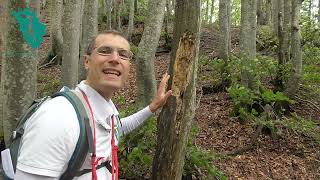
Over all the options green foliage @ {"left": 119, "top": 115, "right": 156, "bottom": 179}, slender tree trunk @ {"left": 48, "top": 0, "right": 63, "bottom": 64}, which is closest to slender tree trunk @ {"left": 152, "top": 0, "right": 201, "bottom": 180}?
green foliage @ {"left": 119, "top": 115, "right": 156, "bottom": 179}

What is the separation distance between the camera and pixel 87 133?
7.07ft

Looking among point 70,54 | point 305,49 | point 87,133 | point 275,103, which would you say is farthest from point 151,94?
point 305,49

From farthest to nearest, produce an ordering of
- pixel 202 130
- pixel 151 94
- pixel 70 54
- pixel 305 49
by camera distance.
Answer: pixel 305 49, pixel 202 130, pixel 70 54, pixel 151 94

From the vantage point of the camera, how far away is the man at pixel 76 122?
2.04 m

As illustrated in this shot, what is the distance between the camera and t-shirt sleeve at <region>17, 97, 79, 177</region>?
2.04m

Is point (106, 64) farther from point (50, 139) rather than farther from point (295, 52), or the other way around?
point (295, 52)

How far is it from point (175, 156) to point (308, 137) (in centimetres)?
547

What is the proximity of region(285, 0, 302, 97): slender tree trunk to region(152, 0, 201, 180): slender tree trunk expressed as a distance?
Result: 5630 millimetres

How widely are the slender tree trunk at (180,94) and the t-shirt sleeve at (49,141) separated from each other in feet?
5.57

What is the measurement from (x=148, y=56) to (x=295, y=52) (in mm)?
4180

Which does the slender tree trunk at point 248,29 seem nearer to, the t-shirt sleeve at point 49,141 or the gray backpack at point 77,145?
the gray backpack at point 77,145

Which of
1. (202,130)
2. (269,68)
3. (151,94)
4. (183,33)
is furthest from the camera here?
(269,68)

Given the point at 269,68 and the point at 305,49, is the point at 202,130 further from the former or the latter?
the point at 305,49

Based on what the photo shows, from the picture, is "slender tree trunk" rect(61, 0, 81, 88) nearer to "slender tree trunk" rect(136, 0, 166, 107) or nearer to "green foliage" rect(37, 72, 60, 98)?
"slender tree trunk" rect(136, 0, 166, 107)
